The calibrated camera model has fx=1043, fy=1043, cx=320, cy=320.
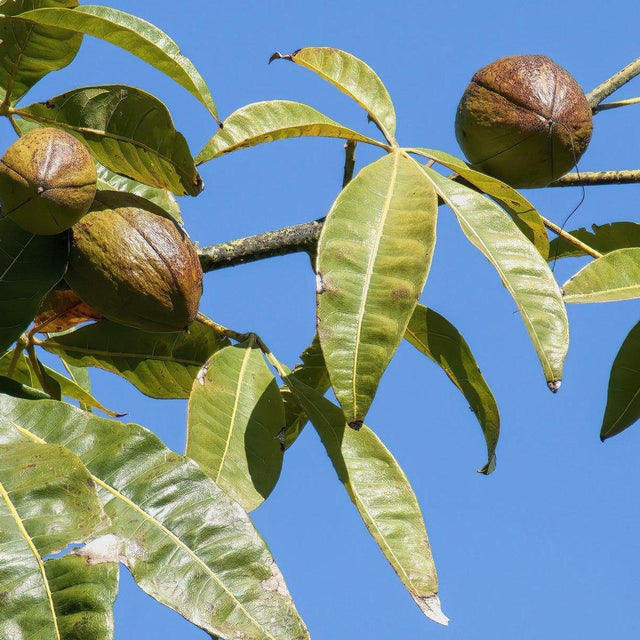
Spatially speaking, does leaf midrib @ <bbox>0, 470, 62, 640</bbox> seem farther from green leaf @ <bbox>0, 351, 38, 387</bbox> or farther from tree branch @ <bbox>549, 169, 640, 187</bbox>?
tree branch @ <bbox>549, 169, 640, 187</bbox>

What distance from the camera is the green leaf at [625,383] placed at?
1.93 m

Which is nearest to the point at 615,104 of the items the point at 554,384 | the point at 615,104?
the point at 615,104

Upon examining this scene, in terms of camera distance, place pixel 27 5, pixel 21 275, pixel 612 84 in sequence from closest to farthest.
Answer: pixel 21 275
pixel 27 5
pixel 612 84

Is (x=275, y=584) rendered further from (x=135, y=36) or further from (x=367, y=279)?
(x=135, y=36)

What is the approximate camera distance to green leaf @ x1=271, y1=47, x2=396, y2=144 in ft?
6.69

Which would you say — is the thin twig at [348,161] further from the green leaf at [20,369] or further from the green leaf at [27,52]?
the green leaf at [20,369]

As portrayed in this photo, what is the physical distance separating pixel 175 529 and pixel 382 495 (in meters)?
0.40

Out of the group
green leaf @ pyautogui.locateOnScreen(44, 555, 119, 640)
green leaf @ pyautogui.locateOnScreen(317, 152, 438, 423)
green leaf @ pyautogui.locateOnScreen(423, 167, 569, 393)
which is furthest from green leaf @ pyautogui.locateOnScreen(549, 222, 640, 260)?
green leaf @ pyautogui.locateOnScreen(44, 555, 119, 640)

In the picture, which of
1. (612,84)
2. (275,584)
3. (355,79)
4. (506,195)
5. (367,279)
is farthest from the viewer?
(612,84)

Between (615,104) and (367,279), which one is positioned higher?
(615,104)

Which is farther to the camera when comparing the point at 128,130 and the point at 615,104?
the point at 615,104

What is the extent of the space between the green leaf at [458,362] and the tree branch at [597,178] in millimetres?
429

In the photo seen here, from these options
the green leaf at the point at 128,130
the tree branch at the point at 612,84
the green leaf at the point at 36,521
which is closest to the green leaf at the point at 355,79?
the green leaf at the point at 128,130

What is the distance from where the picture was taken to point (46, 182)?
1.59 meters
